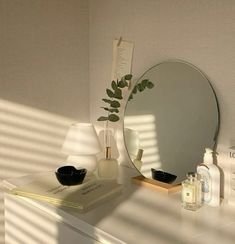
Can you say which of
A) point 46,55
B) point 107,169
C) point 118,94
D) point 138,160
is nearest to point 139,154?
point 138,160

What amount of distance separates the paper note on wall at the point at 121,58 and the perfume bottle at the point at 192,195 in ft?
2.10

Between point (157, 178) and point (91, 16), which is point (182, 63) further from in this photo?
point (91, 16)

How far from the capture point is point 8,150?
168 centimetres

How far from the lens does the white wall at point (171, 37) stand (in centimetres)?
135

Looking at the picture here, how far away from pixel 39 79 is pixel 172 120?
623 mm

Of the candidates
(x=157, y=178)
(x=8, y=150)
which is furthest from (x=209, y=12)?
(x=8, y=150)

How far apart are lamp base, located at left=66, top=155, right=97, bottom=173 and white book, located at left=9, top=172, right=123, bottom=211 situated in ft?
0.27

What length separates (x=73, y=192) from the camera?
1.38 m

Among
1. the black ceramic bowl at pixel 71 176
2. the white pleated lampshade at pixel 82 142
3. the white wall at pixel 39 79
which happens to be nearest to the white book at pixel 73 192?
the black ceramic bowl at pixel 71 176

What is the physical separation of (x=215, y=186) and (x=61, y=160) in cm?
82

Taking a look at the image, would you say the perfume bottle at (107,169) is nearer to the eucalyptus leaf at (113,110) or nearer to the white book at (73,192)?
the white book at (73,192)

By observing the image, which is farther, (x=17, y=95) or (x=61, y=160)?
(x=61, y=160)

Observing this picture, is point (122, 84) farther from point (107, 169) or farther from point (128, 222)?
point (128, 222)

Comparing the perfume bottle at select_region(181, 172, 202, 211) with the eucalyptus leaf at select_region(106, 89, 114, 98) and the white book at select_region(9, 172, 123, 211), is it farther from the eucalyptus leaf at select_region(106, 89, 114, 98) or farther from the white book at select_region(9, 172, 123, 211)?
the eucalyptus leaf at select_region(106, 89, 114, 98)
